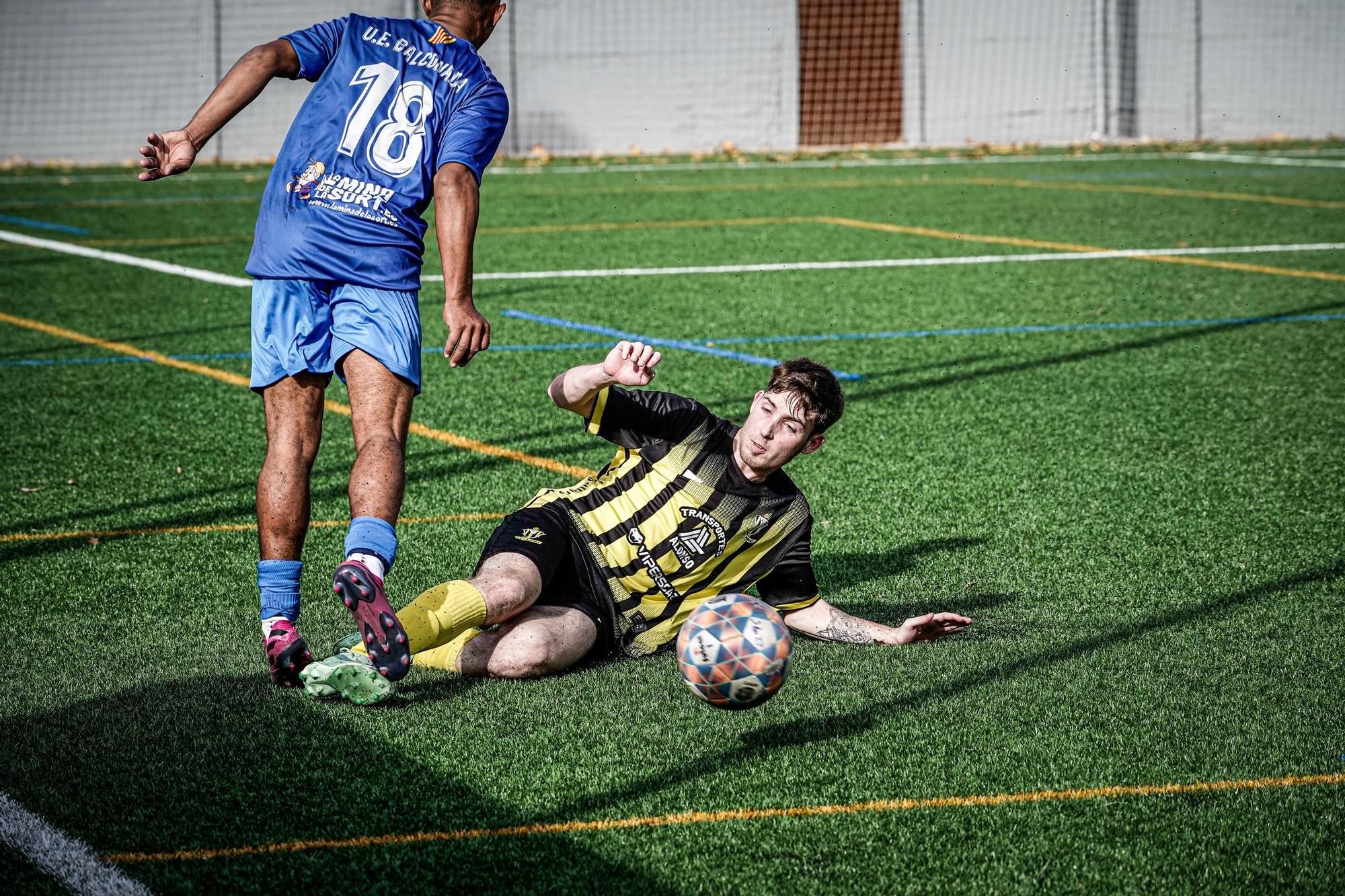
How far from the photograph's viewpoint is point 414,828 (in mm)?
3406

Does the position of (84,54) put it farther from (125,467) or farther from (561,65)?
(125,467)

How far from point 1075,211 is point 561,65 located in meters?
12.1

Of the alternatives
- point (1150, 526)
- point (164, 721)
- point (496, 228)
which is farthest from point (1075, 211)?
point (164, 721)

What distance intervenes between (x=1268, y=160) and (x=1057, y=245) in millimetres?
10514

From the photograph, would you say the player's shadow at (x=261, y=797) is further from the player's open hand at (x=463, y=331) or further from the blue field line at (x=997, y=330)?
the blue field line at (x=997, y=330)

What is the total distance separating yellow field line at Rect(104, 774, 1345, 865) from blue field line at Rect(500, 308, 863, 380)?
5.11 metres

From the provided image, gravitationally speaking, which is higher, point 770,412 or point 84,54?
point 84,54

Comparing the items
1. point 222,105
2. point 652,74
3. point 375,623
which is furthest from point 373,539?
point 652,74

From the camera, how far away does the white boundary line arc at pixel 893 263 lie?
12750 mm

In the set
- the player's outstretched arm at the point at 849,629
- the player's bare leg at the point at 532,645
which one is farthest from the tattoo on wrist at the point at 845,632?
the player's bare leg at the point at 532,645

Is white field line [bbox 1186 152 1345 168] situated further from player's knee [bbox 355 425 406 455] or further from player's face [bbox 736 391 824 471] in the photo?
player's knee [bbox 355 425 406 455]

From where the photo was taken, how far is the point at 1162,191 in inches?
720

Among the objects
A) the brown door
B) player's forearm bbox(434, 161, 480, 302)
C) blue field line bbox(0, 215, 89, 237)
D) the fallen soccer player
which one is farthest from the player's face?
the brown door

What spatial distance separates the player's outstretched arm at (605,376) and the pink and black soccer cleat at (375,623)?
2.87ft
